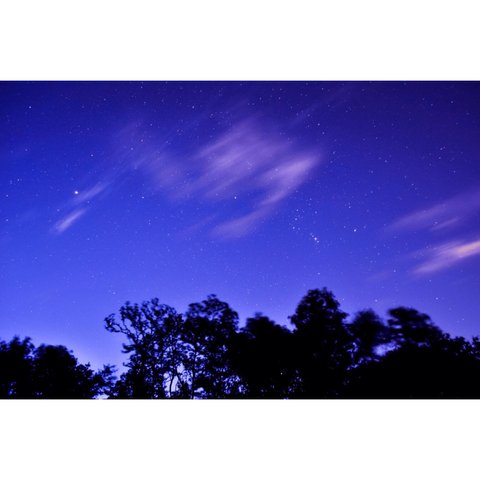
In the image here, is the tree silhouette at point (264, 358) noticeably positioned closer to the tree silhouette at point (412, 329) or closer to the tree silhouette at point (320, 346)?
the tree silhouette at point (320, 346)

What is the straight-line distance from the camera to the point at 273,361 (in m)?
9.22

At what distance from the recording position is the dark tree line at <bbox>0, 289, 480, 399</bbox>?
826 centimetres

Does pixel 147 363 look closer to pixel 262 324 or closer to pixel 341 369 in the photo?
pixel 262 324

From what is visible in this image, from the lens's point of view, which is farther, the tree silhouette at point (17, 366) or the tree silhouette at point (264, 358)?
the tree silhouette at point (17, 366)

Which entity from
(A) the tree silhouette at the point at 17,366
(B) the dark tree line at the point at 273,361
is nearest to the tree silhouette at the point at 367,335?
(B) the dark tree line at the point at 273,361

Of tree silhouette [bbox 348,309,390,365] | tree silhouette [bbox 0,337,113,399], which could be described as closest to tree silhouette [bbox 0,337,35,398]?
tree silhouette [bbox 0,337,113,399]

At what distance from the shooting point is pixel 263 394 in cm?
900

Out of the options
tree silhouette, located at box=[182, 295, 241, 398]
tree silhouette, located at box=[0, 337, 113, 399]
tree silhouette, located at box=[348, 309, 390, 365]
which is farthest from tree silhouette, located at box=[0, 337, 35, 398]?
tree silhouette, located at box=[348, 309, 390, 365]

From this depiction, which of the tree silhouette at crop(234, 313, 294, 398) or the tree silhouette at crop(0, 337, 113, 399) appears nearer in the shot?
the tree silhouette at crop(234, 313, 294, 398)

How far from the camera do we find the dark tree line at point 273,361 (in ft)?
27.1

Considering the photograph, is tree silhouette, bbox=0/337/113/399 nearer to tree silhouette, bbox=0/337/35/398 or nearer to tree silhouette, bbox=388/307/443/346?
tree silhouette, bbox=0/337/35/398
